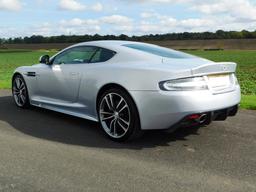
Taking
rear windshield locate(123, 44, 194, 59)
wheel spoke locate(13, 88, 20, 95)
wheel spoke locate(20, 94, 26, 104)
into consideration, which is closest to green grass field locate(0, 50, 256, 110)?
rear windshield locate(123, 44, 194, 59)

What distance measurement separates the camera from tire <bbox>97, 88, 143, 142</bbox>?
207 inches

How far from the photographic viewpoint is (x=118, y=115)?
550cm

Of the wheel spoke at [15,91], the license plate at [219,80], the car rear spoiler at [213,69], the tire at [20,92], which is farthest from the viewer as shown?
the wheel spoke at [15,91]

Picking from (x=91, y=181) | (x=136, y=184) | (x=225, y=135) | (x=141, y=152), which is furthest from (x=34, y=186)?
(x=225, y=135)

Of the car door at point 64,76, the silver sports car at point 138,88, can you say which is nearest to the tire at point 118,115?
the silver sports car at point 138,88

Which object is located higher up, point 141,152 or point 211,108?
point 211,108

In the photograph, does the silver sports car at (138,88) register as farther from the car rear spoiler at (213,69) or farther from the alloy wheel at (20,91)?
the alloy wheel at (20,91)

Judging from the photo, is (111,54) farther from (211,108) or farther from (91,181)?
(91,181)

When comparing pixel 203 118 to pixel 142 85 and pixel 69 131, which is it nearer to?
pixel 142 85

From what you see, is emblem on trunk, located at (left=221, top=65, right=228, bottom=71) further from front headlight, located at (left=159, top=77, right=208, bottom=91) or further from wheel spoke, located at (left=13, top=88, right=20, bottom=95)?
wheel spoke, located at (left=13, top=88, right=20, bottom=95)

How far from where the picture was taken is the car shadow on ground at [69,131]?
5.43 metres

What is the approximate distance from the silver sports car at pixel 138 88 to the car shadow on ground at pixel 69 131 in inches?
8.4

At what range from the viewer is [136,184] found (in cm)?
389

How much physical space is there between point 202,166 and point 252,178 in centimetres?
56
